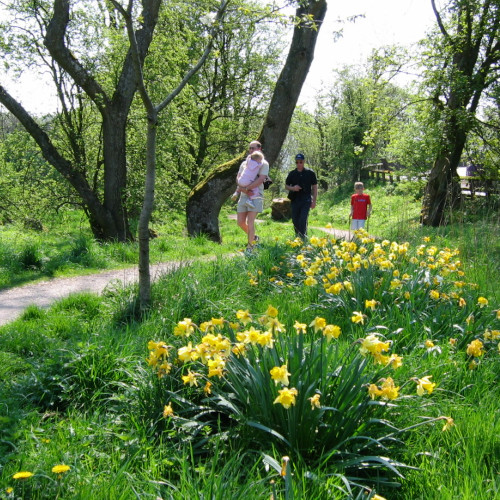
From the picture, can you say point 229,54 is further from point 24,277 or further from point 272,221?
point 24,277

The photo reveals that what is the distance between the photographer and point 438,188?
43.8 feet

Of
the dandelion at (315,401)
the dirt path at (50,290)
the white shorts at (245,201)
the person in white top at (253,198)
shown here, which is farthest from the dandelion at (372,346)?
the white shorts at (245,201)

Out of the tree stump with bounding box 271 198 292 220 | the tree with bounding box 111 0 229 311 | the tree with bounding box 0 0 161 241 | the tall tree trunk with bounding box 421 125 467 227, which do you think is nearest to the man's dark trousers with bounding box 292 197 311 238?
the tree with bounding box 0 0 161 241

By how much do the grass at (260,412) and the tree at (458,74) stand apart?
28.8 feet

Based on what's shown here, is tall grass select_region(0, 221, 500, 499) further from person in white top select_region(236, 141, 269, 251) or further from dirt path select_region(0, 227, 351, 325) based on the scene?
person in white top select_region(236, 141, 269, 251)

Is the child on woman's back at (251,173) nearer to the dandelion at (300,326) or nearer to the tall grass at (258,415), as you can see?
the tall grass at (258,415)

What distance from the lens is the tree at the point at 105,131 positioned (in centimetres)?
835

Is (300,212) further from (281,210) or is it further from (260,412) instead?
(281,210)

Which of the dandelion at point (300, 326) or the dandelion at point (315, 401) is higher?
the dandelion at point (300, 326)

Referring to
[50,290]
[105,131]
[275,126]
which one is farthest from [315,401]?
[105,131]

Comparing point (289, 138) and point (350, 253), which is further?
point (289, 138)

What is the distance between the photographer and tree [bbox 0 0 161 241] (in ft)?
27.4

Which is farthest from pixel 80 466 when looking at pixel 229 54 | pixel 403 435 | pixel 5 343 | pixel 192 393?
pixel 229 54

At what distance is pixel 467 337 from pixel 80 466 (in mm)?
2717
